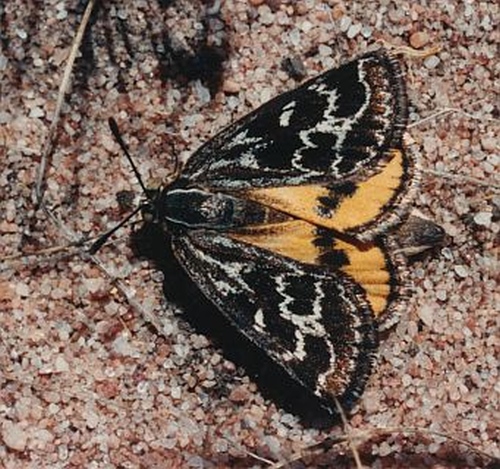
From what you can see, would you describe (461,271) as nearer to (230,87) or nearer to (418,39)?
(418,39)

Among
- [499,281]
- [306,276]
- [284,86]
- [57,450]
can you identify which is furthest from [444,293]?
[57,450]

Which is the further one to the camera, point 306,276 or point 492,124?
point 492,124

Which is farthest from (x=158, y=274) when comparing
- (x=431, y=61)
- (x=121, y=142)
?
(x=431, y=61)

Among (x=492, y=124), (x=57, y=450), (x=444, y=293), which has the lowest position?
(x=57, y=450)

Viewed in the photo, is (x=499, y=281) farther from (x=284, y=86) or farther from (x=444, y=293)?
(x=284, y=86)

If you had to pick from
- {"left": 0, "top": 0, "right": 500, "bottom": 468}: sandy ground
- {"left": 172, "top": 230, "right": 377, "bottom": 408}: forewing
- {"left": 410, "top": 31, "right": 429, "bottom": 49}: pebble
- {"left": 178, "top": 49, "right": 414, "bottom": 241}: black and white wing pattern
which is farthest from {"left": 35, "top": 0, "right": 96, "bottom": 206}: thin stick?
{"left": 410, "top": 31, "right": 429, "bottom": 49}: pebble

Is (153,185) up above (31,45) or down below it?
below

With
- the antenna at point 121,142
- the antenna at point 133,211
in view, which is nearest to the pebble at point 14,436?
the antenna at point 133,211
